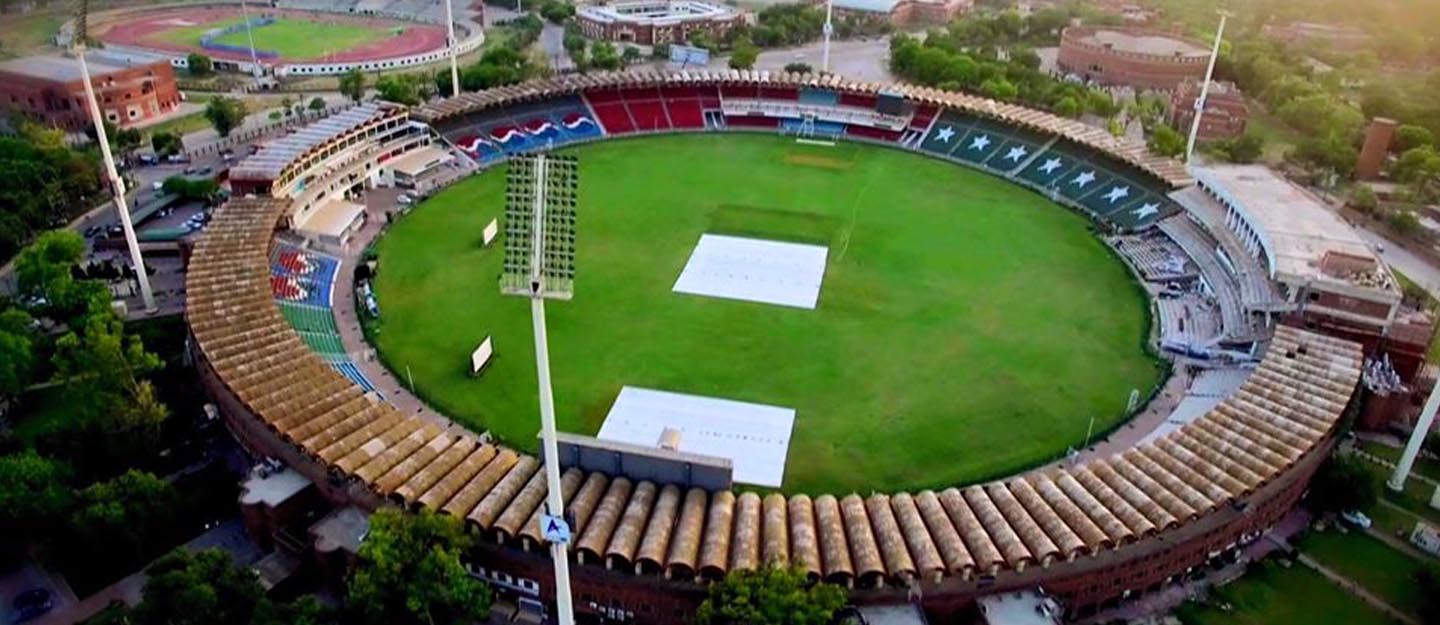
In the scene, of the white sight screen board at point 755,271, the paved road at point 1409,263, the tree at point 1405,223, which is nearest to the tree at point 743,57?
the white sight screen board at point 755,271

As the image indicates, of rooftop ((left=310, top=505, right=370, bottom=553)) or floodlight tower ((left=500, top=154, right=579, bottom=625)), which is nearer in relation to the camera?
floodlight tower ((left=500, top=154, right=579, bottom=625))

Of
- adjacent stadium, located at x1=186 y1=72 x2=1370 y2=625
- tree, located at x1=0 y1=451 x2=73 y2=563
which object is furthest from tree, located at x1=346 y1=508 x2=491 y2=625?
tree, located at x1=0 y1=451 x2=73 y2=563

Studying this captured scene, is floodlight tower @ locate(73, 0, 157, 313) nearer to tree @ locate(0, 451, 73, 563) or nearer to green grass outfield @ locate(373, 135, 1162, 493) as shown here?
green grass outfield @ locate(373, 135, 1162, 493)

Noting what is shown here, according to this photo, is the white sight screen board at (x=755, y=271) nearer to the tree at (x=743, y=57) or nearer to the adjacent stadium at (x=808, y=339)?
the adjacent stadium at (x=808, y=339)

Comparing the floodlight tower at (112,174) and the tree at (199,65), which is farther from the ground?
Answer: the floodlight tower at (112,174)

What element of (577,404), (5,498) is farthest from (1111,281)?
(5,498)

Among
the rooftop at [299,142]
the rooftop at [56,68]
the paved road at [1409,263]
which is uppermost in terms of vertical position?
the rooftop at [299,142]

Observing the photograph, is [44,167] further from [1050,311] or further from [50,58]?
[1050,311]
